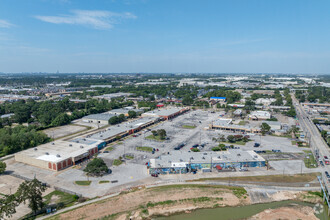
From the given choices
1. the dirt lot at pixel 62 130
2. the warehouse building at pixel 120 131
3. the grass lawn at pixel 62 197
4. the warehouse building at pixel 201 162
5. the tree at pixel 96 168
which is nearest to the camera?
the grass lawn at pixel 62 197

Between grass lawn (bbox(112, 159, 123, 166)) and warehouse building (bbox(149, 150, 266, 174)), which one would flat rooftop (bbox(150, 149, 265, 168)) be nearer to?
warehouse building (bbox(149, 150, 266, 174))

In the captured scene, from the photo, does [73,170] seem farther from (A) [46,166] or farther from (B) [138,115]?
(B) [138,115]

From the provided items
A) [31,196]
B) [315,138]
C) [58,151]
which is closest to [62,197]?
[31,196]

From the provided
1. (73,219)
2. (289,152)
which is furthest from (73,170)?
(289,152)

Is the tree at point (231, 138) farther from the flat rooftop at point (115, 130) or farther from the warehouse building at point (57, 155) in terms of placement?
the warehouse building at point (57, 155)

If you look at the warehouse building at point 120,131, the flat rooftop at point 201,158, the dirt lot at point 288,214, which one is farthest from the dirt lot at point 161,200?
the warehouse building at point 120,131

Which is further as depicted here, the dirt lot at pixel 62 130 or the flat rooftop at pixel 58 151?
the dirt lot at pixel 62 130

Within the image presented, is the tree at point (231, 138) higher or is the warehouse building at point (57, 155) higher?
the tree at point (231, 138)
